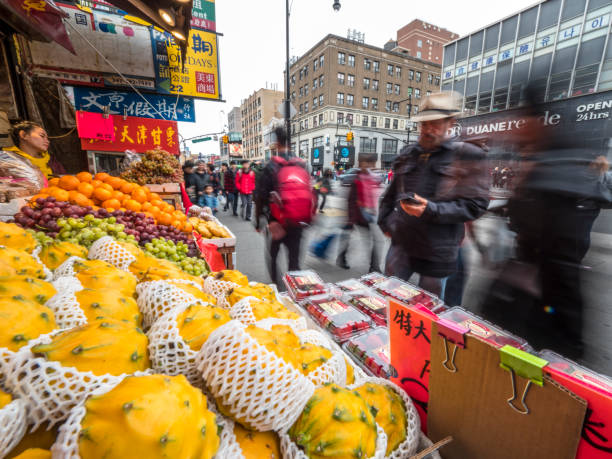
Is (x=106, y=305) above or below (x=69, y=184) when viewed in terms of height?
below

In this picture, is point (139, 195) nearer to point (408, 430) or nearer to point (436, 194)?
point (436, 194)

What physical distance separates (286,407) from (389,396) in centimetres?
53

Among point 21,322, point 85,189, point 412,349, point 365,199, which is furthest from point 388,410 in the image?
point 365,199

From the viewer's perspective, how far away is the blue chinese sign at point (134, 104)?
784 centimetres

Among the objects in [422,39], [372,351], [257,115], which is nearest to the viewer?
[372,351]

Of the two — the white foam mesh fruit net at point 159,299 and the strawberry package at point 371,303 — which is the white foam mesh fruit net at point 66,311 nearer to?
the white foam mesh fruit net at point 159,299

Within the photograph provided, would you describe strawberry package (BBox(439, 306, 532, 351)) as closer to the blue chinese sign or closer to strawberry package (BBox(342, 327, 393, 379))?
strawberry package (BBox(342, 327, 393, 379))

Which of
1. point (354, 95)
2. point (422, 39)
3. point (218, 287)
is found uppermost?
point (422, 39)

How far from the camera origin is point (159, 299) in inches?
52.6

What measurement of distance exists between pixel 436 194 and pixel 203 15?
361 inches

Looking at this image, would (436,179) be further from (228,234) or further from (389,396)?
(228,234)

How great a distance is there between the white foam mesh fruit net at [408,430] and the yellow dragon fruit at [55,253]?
1943 mm

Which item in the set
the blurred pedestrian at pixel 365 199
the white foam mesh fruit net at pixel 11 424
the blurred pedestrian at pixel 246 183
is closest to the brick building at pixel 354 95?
the blurred pedestrian at pixel 246 183

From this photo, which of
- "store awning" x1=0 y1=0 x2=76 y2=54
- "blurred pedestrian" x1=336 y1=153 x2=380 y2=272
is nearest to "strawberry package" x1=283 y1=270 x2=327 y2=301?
"blurred pedestrian" x1=336 y1=153 x2=380 y2=272
